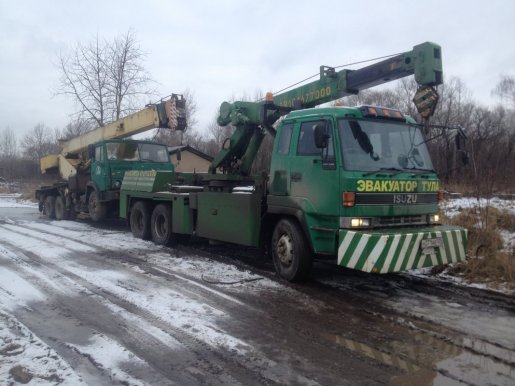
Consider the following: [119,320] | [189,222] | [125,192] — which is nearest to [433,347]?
[119,320]

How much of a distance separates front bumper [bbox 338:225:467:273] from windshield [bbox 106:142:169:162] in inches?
370

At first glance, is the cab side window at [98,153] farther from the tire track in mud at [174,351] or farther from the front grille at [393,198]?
the front grille at [393,198]

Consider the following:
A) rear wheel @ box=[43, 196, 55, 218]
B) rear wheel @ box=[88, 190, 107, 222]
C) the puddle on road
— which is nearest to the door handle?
the puddle on road

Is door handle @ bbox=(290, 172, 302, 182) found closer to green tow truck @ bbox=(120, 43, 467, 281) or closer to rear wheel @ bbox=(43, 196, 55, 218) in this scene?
green tow truck @ bbox=(120, 43, 467, 281)

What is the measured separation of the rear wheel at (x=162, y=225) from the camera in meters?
10.4

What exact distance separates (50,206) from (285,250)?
45.6ft

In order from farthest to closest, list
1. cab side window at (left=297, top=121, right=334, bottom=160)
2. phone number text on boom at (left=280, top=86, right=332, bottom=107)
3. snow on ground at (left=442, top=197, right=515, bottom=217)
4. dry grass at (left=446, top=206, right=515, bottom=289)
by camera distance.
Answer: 1. snow on ground at (left=442, top=197, right=515, bottom=217)
2. phone number text on boom at (left=280, top=86, right=332, bottom=107)
3. dry grass at (left=446, top=206, right=515, bottom=289)
4. cab side window at (left=297, top=121, right=334, bottom=160)

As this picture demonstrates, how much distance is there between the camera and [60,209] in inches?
666

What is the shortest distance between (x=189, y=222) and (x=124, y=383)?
6.09m

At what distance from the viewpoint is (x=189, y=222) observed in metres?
9.65

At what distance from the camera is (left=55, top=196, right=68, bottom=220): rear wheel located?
1670cm

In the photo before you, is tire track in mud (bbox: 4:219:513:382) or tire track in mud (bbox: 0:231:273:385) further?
tire track in mud (bbox: 4:219:513:382)

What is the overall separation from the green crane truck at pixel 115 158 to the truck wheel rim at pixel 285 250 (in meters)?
6.29

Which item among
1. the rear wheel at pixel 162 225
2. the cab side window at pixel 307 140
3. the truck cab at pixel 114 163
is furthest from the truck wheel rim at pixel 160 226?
the cab side window at pixel 307 140
